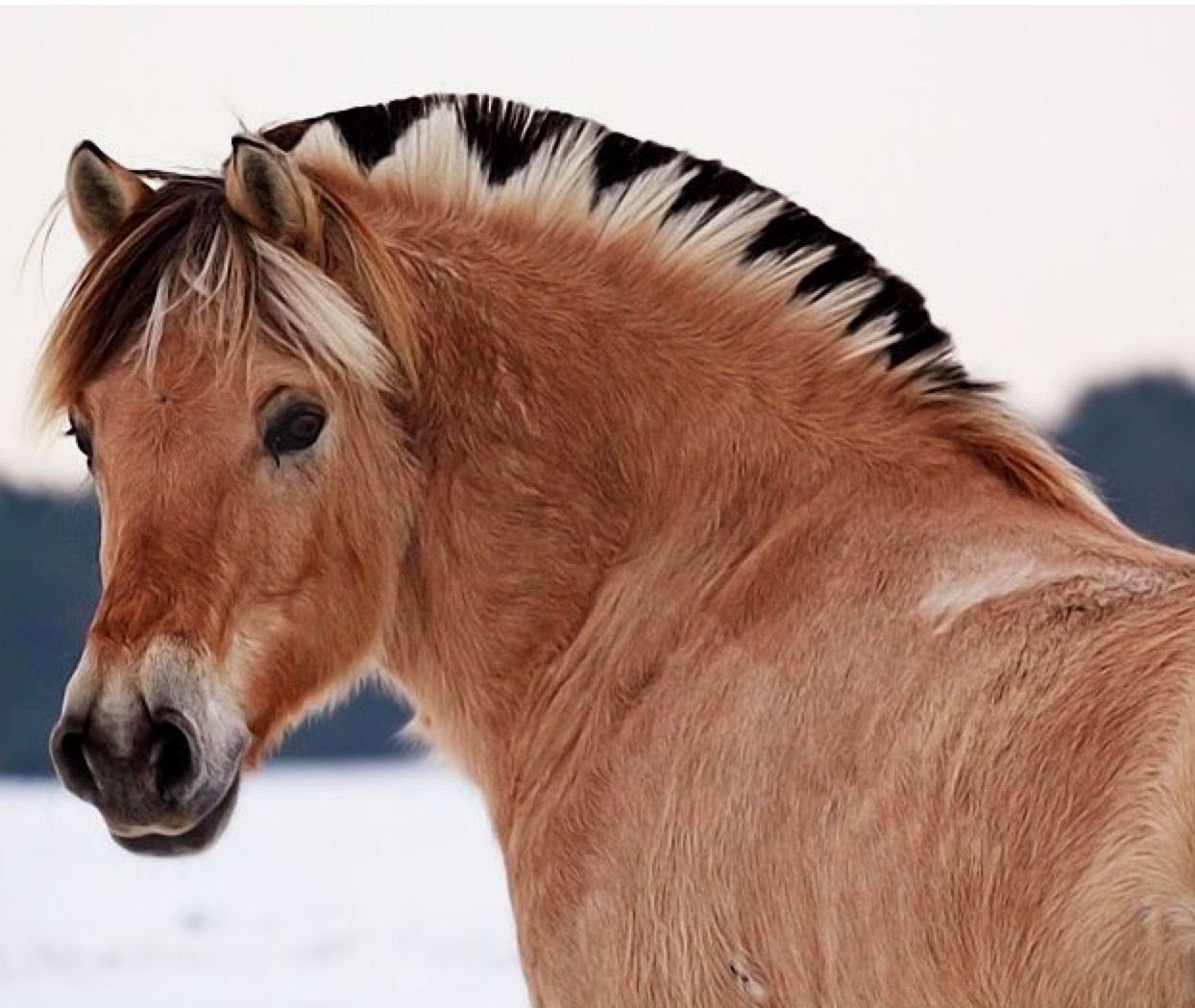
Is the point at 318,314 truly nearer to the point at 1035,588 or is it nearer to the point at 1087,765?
the point at 1035,588

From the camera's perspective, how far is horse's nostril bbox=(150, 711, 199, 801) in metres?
3.75

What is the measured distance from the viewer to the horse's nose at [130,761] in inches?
146

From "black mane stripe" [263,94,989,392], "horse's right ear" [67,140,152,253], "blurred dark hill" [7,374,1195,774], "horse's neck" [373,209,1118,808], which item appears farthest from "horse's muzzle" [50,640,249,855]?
"blurred dark hill" [7,374,1195,774]

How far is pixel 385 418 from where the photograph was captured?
13.9ft

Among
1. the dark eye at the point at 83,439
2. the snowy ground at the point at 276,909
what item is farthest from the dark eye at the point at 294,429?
the snowy ground at the point at 276,909

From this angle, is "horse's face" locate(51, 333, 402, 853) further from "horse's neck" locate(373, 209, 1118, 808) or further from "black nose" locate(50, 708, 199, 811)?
"horse's neck" locate(373, 209, 1118, 808)

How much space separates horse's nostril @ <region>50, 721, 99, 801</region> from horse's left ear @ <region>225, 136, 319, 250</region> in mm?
1067

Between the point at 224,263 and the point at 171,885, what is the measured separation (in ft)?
26.2

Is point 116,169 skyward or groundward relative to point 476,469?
skyward

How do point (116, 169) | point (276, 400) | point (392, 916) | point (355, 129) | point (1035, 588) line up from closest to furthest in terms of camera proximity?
1. point (1035, 588)
2. point (276, 400)
3. point (116, 169)
4. point (355, 129)
5. point (392, 916)

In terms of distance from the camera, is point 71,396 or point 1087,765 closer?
point 1087,765

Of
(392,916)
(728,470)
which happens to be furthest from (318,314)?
(392,916)

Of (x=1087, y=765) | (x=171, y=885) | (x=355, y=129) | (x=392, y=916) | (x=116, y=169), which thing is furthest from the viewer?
(x=171, y=885)

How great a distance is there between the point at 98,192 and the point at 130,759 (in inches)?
50.2
